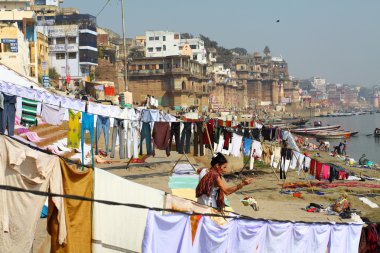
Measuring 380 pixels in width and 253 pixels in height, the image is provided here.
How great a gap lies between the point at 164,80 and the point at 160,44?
12.6 m

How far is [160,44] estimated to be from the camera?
249ft

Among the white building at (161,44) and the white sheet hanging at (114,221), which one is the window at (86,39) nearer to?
the white building at (161,44)

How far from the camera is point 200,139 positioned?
1443 centimetres

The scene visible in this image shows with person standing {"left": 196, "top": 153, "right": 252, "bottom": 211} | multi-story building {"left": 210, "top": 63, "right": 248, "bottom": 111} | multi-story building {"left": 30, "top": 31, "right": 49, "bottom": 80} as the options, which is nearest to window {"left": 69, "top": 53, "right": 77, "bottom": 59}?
multi-story building {"left": 30, "top": 31, "right": 49, "bottom": 80}

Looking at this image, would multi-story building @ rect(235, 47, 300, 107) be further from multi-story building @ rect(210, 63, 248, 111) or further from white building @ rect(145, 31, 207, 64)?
white building @ rect(145, 31, 207, 64)

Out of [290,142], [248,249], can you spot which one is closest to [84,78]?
[290,142]

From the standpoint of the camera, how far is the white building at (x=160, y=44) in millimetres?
75688

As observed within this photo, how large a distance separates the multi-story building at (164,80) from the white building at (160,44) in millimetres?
9020

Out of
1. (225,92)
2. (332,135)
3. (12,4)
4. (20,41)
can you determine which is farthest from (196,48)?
(20,41)

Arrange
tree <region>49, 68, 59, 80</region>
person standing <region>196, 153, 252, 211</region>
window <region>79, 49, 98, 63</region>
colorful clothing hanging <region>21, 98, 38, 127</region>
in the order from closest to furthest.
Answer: person standing <region>196, 153, 252, 211</region>, colorful clothing hanging <region>21, 98, 38, 127</region>, tree <region>49, 68, 59, 80</region>, window <region>79, 49, 98, 63</region>

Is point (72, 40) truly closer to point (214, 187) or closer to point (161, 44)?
point (161, 44)

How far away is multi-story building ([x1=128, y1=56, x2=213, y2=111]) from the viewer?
211 ft

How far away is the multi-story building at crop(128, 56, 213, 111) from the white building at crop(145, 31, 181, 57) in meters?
9.02

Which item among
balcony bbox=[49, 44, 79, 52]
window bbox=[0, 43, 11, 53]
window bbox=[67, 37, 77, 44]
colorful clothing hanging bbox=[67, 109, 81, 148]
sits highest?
window bbox=[67, 37, 77, 44]
